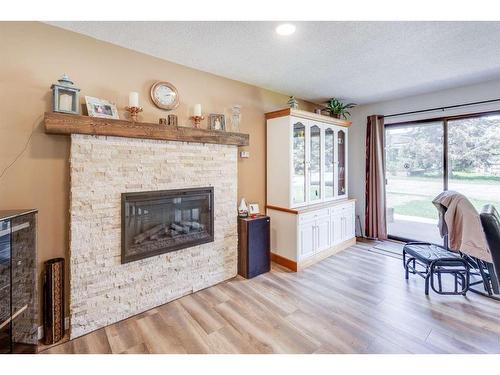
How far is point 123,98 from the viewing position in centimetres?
232

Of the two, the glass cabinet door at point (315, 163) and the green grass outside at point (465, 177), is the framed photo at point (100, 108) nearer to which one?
the glass cabinet door at point (315, 163)

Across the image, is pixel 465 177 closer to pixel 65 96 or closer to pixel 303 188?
pixel 303 188

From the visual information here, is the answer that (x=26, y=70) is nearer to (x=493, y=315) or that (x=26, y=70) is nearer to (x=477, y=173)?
(x=493, y=315)

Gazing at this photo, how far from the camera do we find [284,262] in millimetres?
3320

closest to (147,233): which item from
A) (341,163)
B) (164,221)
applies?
(164,221)

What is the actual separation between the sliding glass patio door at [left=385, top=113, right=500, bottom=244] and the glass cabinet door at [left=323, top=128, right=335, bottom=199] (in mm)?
1187

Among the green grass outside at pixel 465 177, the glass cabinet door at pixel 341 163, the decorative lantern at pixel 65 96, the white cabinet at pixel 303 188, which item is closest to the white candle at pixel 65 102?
the decorative lantern at pixel 65 96

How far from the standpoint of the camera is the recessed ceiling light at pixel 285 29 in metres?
1.95

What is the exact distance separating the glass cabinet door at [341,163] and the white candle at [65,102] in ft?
11.9

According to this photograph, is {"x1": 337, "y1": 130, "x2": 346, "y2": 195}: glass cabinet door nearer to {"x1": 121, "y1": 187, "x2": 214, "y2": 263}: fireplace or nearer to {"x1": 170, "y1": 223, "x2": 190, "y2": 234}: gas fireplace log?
{"x1": 121, "y1": 187, "x2": 214, "y2": 263}: fireplace

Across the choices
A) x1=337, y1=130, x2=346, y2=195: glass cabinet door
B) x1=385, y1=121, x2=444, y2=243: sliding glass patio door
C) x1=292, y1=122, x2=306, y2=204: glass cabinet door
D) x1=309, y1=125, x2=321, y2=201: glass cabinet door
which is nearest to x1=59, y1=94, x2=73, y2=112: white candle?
x1=292, y1=122, x2=306, y2=204: glass cabinet door

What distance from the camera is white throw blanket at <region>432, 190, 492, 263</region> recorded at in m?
2.35

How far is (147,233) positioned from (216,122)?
144cm
